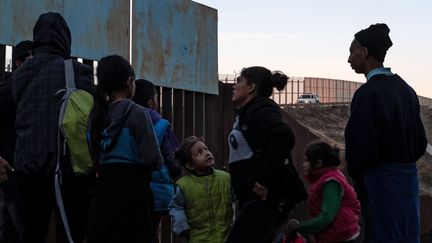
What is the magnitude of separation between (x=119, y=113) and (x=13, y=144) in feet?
2.55

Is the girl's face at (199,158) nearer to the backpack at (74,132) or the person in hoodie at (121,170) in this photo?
the person in hoodie at (121,170)

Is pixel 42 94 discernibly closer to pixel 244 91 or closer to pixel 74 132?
pixel 74 132

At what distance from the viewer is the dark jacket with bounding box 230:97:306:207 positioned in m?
5.24

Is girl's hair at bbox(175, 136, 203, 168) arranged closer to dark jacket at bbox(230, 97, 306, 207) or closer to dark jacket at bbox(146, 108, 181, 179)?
dark jacket at bbox(146, 108, 181, 179)

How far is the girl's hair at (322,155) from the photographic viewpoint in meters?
6.29

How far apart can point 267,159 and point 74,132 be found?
1108mm

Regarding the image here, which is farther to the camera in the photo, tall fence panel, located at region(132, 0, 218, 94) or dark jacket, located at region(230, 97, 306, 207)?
tall fence panel, located at region(132, 0, 218, 94)

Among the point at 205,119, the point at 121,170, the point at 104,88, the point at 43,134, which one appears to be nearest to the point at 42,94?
the point at 43,134

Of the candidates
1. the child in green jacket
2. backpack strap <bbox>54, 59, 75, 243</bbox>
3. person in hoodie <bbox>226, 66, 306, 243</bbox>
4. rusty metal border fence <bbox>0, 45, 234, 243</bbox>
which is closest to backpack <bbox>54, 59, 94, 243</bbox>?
backpack strap <bbox>54, 59, 75, 243</bbox>

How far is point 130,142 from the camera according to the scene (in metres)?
5.15

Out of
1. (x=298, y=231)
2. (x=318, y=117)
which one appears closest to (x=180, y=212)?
(x=298, y=231)

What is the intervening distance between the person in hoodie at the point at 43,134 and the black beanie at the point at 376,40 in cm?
164

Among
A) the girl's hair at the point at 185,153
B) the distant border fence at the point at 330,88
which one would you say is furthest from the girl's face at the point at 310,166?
the distant border fence at the point at 330,88

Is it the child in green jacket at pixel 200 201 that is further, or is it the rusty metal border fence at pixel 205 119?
the rusty metal border fence at pixel 205 119
